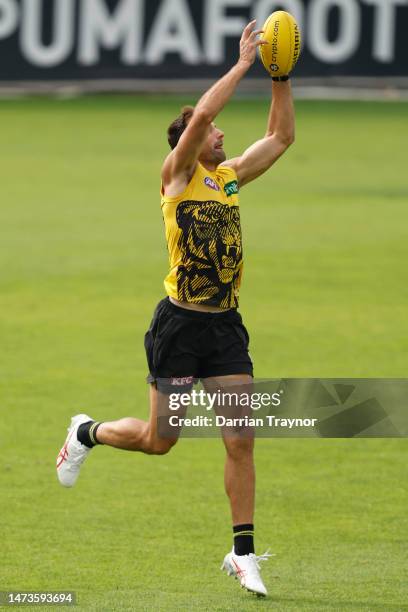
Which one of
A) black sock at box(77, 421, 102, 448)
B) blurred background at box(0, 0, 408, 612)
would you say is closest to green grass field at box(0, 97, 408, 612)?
blurred background at box(0, 0, 408, 612)

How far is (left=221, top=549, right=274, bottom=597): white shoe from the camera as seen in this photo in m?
7.93

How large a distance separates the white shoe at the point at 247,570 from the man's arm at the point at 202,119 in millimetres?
2113

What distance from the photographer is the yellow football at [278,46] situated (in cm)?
892

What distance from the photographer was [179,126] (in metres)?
8.51

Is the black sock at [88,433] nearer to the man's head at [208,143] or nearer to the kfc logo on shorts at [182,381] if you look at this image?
the kfc logo on shorts at [182,381]

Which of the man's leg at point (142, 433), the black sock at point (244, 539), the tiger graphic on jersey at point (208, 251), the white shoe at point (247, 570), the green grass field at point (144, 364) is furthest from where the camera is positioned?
the green grass field at point (144, 364)

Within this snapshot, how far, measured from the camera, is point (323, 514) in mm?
9773

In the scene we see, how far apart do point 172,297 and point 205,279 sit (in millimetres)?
265

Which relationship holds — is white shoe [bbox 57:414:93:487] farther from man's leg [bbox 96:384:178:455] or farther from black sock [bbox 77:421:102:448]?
man's leg [bbox 96:384:178:455]

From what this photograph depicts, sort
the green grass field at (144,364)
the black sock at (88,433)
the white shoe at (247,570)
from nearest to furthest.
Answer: the white shoe at (247,570), the green grass field at (144,364), the black sock at (88,433)

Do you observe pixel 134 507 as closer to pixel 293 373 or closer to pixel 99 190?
pixel 293 373

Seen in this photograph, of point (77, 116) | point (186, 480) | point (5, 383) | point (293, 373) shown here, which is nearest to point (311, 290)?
point (293, 373)

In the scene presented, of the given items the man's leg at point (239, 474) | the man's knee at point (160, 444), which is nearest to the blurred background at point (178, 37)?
the man's knee at point (160, 444)

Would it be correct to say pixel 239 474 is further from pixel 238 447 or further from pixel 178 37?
pixel 178 37
